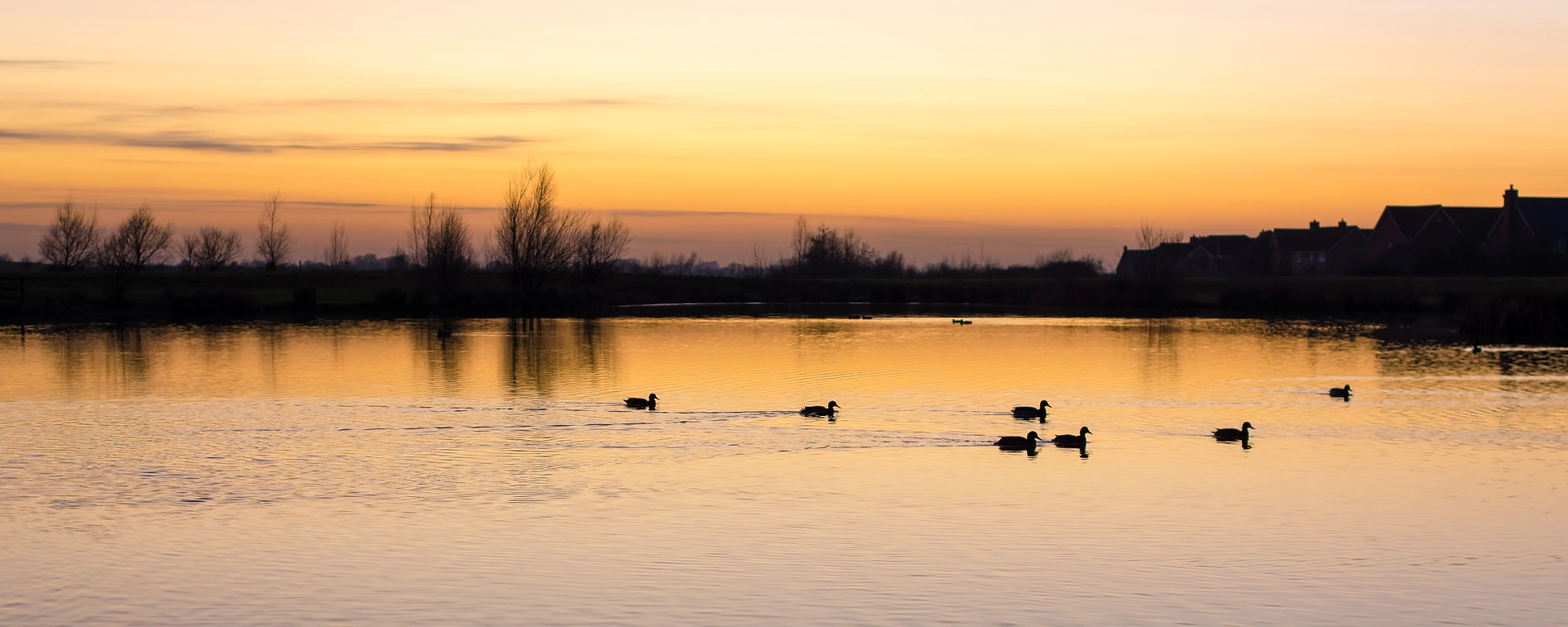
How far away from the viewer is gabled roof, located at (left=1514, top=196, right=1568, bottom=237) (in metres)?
92.1

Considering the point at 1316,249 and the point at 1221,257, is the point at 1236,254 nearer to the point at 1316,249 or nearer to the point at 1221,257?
the point at 1221,257

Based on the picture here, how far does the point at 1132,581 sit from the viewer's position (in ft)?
41.1

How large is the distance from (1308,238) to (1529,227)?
2669cm

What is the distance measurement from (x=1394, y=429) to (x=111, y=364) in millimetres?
32022

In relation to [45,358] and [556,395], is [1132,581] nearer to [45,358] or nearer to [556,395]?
[556,395]

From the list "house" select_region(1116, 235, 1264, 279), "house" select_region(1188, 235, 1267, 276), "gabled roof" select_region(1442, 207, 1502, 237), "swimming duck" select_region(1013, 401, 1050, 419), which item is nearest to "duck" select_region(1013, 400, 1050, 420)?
"swimming duck" select_region(1013, 401, 1050, 419)

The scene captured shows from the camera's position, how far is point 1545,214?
93562 mm

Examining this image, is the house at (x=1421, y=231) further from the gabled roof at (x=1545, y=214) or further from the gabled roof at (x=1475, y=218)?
the gabled roof at (x=1545, y=214)

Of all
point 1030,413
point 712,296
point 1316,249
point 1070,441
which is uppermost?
point 1316,249

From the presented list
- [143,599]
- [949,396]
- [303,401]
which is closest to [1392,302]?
[949,396]

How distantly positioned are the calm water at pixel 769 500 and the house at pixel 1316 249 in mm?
79663

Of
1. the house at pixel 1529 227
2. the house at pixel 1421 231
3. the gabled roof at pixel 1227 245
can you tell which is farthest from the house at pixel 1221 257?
the house at pixel 1529 227

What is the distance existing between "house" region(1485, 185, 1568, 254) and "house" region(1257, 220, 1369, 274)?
11383 millimetres

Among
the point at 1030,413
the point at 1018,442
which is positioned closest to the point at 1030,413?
the point at 1030,413
